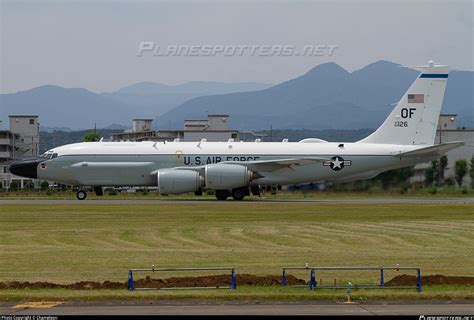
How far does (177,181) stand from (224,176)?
134 inches

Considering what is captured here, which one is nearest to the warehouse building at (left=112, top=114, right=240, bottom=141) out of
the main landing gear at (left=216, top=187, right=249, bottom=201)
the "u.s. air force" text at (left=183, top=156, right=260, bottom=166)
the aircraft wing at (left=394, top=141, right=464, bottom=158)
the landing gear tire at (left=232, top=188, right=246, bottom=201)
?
the "u.s. air force" text at (left=183, top=156, right=260, bottom=166)

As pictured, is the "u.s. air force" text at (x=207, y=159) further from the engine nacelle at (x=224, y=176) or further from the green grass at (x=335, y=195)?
the green grass at (x=335, y=195)

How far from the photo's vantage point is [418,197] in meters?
69.1

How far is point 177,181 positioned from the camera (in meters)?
64.4

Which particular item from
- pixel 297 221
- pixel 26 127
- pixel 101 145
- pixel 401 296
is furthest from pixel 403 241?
pixel 26 127

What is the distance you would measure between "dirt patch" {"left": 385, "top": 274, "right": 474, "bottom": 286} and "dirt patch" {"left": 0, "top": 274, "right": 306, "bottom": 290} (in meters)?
2.59

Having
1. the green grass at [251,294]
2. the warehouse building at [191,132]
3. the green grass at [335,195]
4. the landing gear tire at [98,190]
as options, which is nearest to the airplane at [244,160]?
the green grass at [335,195]

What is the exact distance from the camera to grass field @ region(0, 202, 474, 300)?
93.7 ft

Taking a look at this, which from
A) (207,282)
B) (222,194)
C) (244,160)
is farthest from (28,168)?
(207,282)

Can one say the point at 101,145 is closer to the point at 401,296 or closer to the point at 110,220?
the point at 110,220

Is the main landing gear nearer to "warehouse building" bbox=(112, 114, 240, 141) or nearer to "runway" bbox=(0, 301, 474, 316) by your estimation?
"runway" bbox=(0, 301, 474, 316)

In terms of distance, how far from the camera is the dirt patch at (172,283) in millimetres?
24625

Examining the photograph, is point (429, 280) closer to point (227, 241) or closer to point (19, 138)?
point (227, 241)

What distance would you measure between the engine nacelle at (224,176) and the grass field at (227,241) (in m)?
10.5
